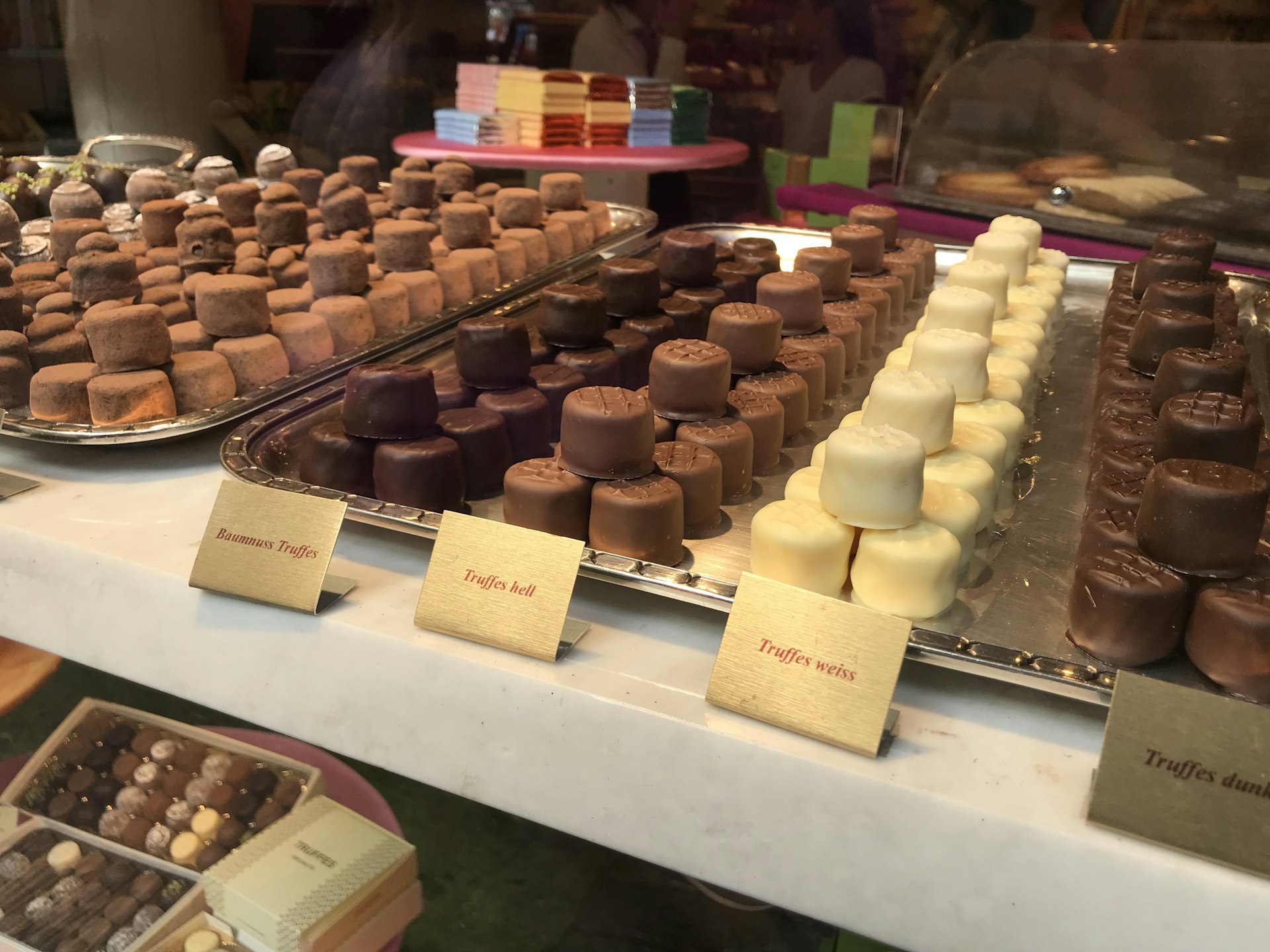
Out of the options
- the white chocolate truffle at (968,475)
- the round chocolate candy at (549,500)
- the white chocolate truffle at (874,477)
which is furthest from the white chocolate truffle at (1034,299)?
the round chocolate candy at (549,500)

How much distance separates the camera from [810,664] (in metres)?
0.78

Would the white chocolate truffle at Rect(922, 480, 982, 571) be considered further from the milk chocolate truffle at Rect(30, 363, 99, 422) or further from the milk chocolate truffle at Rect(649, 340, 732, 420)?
the milk chocolate truffle at Rect(30, 363, 99, 422)

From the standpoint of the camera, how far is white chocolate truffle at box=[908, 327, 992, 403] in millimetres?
1248

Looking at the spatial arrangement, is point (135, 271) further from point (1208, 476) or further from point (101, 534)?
point (1208, 476)

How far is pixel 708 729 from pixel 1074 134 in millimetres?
2229

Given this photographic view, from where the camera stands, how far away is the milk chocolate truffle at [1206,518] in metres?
0.82

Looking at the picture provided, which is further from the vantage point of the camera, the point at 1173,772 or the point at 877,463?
the point at 877,463

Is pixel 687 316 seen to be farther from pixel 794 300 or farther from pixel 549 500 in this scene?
pixel 549 500

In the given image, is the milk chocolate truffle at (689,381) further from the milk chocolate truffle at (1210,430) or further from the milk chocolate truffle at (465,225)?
the milk chocolate truffle at (465,225)

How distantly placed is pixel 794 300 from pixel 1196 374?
21.9 inches

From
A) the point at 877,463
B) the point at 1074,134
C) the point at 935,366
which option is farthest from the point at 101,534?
the point at 1074,134

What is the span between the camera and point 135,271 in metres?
1.48

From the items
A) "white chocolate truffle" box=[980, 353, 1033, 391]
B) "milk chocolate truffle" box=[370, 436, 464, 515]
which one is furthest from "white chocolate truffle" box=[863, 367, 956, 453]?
"milk chocolate truffle" box=[370, 436, 464, 515]

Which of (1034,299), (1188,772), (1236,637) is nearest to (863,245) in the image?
(1034,299)
